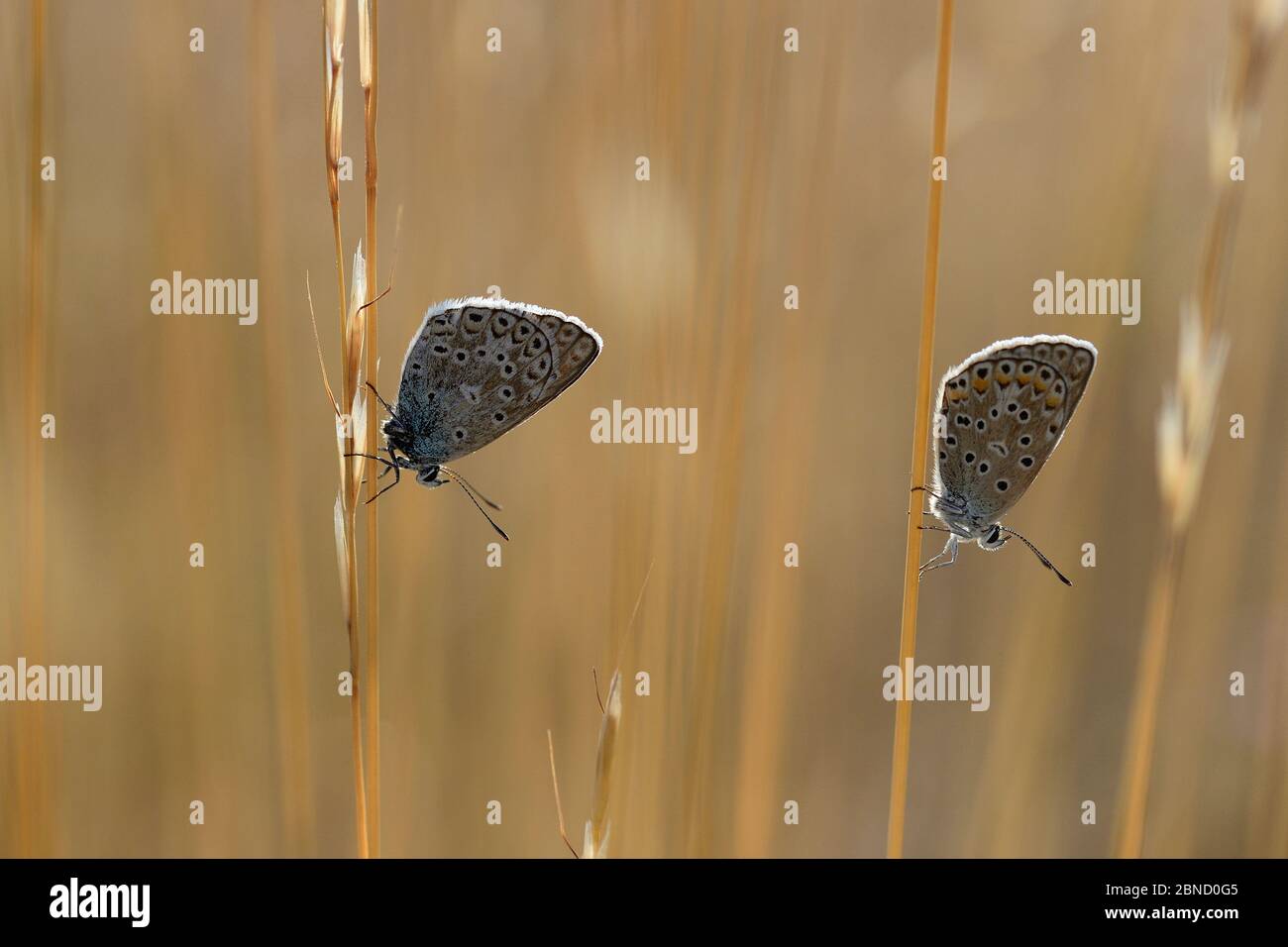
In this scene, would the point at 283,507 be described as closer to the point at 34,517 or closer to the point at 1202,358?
the point at 34,517

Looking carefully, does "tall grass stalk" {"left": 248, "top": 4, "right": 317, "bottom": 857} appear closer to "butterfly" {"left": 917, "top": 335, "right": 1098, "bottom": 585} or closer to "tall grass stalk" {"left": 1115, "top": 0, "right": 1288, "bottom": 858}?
"butterfly" {"left": 917, "top": 335, "right": 1098, "bottom": 585}

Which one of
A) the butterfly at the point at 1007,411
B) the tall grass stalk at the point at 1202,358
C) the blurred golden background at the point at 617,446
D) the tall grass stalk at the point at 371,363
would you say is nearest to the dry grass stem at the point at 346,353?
the tall grass stalk at the point at 371,363

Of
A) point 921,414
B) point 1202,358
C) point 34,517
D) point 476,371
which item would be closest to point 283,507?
point 34,517

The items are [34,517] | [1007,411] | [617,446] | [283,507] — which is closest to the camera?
[1007,411]

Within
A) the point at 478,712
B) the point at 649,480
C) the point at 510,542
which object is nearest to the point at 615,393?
the point at 510,542

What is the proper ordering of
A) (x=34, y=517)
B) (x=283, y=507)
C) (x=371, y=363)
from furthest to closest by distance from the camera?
(x=283, y=507) < (x=34, y=517) < (x=371, y=363)

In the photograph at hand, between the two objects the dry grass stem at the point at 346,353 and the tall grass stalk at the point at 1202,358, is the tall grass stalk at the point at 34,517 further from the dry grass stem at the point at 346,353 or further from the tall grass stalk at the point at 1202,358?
the tall grass stalk at the point at 1202,358
